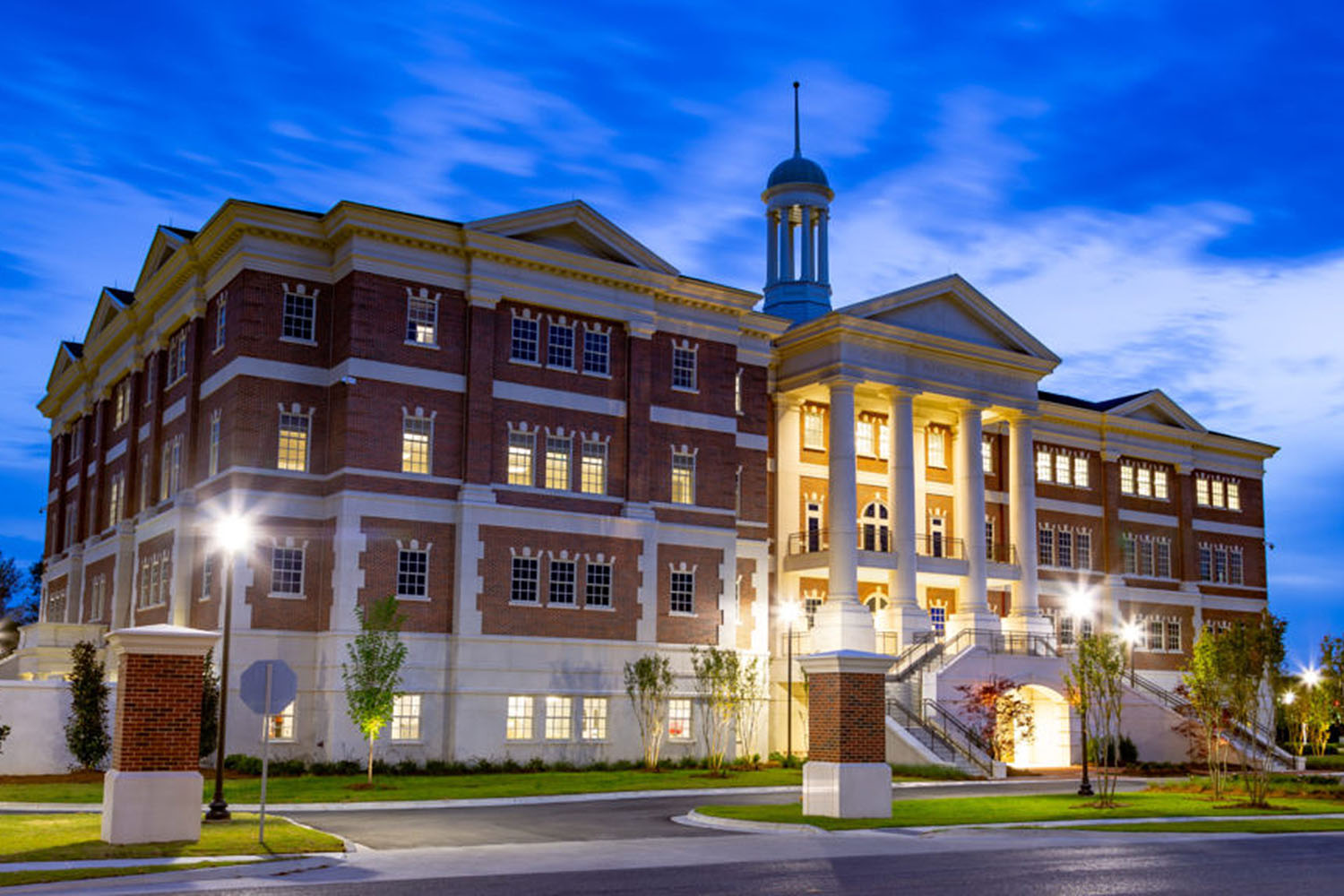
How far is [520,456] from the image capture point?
44.2 meters

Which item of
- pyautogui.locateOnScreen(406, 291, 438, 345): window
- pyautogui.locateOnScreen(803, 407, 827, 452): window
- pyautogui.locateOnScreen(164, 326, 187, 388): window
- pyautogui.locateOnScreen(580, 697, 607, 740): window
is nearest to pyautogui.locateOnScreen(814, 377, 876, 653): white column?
pyautogui.locateOnScreen(803, 407, 827, 452): window

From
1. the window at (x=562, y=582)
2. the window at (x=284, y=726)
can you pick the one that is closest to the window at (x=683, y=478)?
the window at (x=562, y=582)

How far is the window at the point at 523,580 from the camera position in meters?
43.0

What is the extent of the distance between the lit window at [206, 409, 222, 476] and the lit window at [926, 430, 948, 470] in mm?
31088

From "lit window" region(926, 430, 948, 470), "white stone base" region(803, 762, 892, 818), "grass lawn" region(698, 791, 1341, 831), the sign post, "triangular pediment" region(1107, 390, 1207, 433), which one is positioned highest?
"triangular pediment" region(1107, 390, 1207, 433)

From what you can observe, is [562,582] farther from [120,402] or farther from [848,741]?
[120,402]

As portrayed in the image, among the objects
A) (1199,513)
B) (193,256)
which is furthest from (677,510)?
Answer: (1199,513)

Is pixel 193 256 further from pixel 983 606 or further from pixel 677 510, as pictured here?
pixel 983 606

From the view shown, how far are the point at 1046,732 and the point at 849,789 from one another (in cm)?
2762

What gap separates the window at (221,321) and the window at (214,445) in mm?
2248

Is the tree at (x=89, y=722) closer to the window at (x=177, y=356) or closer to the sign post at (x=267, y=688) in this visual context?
the window at (x=177, y=356)

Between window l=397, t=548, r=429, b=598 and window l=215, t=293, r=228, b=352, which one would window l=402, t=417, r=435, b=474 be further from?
window l=215, t=293, r=228, b=352

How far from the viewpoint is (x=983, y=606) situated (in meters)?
55.1

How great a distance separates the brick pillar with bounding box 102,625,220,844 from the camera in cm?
2070
